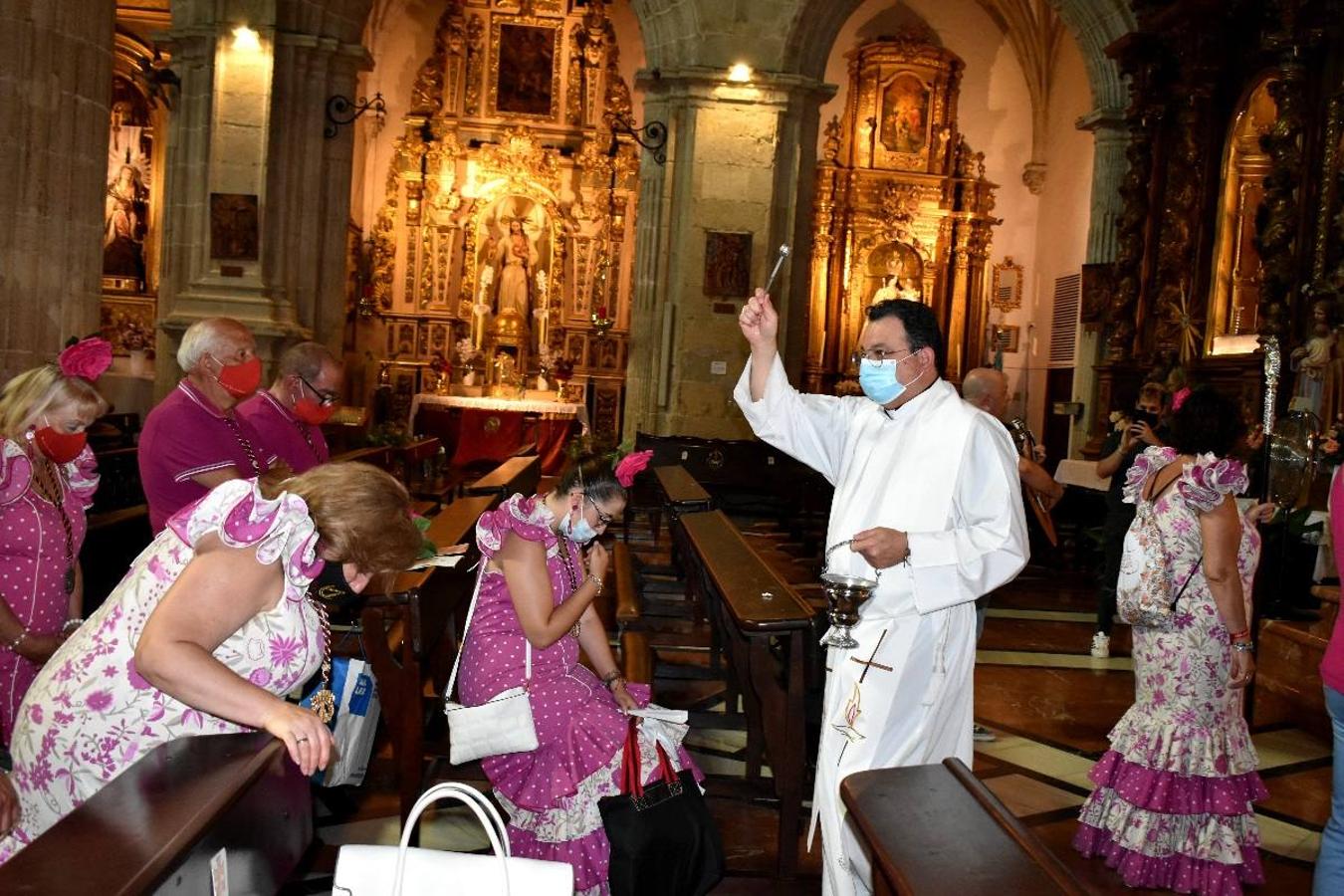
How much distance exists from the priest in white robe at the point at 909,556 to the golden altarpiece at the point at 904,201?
17.5 metres

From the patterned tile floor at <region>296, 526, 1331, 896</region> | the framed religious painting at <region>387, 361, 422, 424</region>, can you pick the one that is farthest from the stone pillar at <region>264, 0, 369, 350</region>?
the patterned tile floor at <region>296, 526, 1331, 896</region>

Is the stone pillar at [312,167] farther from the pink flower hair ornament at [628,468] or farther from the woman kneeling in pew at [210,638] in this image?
A: the woman kneeling in pew at [210,638]

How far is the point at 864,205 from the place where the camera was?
20.9 m

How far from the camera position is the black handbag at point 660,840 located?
118 inches

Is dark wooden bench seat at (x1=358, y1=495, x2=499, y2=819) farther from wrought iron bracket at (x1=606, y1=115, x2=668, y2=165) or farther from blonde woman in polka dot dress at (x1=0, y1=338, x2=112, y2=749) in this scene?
wrought iron bracket at (x1=606, y1=115, x2=668, y2=165)

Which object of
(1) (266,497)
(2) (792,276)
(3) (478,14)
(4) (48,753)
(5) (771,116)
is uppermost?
(3) (478,14)

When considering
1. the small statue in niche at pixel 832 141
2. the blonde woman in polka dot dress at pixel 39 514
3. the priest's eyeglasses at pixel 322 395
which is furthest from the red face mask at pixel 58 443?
the small statue in niche at pixel 832 141

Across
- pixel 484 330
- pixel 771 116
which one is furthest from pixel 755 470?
pixel 484 330

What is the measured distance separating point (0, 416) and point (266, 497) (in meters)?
1.87

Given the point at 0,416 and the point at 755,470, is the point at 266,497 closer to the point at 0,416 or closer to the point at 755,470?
the point at 0,416

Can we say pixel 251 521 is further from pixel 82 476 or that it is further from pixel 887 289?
pixel 887 289

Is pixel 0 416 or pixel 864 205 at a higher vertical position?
pixel 864 205

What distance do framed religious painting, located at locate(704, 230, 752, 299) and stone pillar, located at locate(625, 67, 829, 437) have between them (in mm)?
67

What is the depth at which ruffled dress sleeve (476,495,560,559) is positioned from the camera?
11.7 feet
